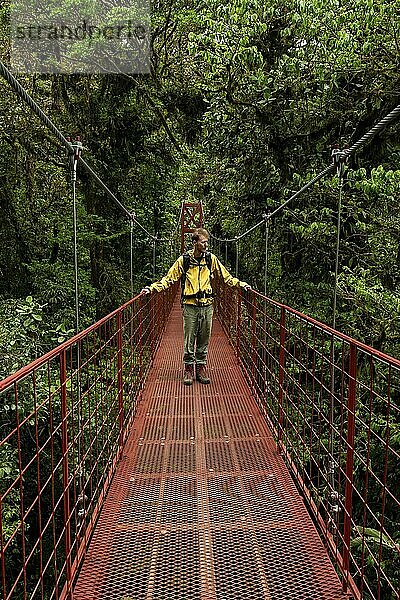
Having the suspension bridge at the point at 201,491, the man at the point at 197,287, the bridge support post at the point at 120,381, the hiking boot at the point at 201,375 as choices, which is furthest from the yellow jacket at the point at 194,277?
the bridge support post at the point at 120,381

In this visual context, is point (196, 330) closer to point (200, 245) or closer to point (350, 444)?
point (200, 245)

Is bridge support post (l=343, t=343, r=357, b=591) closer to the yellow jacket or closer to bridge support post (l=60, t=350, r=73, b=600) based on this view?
bridge support post (l=60, t=350, r=73, b=600)

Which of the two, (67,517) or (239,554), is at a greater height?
(67,517)

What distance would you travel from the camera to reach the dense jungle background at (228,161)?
19.0ft

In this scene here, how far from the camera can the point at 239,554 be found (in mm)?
2135

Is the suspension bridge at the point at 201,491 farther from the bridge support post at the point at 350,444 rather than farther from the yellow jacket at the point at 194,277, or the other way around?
the yellow jacket at the point at 194,277

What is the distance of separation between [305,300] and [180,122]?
6098 mm

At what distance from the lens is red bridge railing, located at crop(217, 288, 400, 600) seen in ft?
5.94

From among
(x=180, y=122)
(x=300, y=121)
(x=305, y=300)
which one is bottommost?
(x=305, y=300)

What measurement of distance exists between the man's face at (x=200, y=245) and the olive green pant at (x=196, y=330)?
15.6 inches

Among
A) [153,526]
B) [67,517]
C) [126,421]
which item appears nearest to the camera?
[67,517]

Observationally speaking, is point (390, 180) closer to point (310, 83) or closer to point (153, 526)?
point (310, 83)

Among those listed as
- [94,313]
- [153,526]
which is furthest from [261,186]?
[153,526]

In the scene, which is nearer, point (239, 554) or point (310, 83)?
→ point (239, 554)
